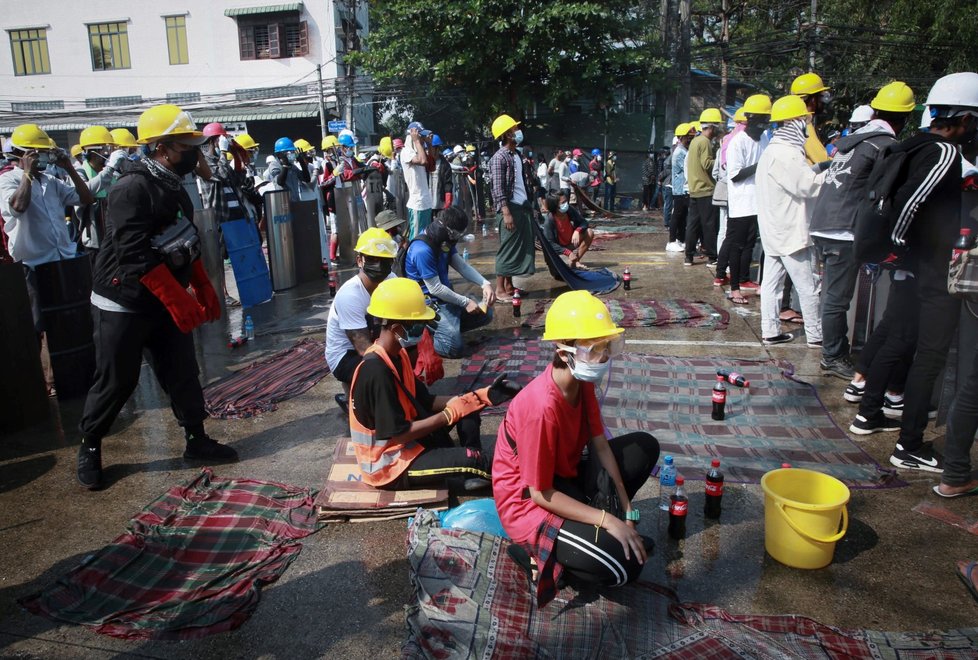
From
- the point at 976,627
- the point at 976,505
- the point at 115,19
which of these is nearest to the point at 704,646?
the point at 976,627

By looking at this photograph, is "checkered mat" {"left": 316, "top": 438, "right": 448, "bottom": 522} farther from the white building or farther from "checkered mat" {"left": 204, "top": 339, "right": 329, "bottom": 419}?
the white building

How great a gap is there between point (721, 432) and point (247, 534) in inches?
117

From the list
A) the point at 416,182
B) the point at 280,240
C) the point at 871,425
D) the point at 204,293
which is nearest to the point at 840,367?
the point at 871,425

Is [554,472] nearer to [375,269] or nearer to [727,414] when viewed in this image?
[375,269]

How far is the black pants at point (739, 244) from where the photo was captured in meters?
7.83

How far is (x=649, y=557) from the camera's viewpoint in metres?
3.36

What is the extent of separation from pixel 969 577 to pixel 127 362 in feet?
14.5

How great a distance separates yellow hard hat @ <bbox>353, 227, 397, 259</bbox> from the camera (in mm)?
4645

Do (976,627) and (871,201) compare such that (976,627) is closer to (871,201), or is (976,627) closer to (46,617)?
(871,201)

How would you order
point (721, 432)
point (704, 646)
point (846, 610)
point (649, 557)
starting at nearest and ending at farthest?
point (704, 646) → point (846, 610) → point (649, 557) → point (721, 432)

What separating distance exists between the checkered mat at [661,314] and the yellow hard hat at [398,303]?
3.55 m

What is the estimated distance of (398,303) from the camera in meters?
3.73

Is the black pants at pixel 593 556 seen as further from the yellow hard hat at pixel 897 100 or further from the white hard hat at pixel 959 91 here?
the yellow hard hat at pixel 897 100

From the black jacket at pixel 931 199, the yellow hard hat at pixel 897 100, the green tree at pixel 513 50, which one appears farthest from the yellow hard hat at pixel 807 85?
the green tree at pixel 513 50
